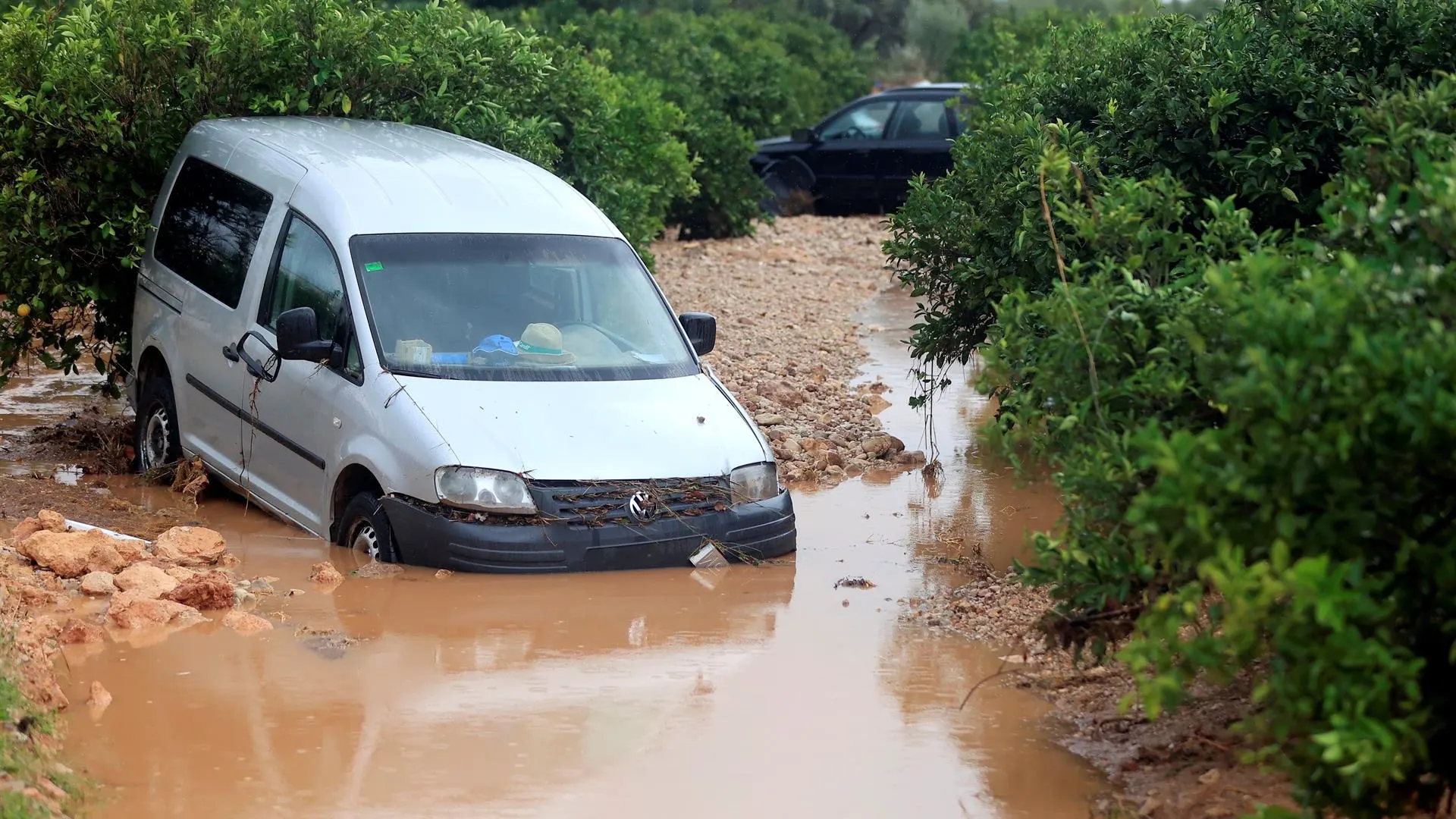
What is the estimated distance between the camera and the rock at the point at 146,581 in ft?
21.2

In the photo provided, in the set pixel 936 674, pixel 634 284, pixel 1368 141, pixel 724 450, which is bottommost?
pixel 936 674

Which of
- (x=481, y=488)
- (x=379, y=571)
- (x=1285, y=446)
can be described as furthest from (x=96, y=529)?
(x=1285, y=446)

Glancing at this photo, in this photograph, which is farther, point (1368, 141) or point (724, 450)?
point (724, 450)

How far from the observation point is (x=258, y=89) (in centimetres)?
968

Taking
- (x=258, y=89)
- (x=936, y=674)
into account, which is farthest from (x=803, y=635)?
(x=258, y=89)

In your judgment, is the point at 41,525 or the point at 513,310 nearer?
the point at 41,525

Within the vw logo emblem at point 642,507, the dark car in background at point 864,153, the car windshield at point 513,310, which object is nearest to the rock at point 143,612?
the car windshield at point 513,310

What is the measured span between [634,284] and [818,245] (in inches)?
463

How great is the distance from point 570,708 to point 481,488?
1.35m

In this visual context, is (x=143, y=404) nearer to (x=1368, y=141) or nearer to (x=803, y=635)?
(x=803, y=635)

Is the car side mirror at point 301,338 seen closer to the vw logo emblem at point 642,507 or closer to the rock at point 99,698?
the vw logo emblem at point 642,507

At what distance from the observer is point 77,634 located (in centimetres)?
606

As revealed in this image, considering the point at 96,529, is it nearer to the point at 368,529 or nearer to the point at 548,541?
the point at 368,529

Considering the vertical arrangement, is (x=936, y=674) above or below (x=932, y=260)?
below
